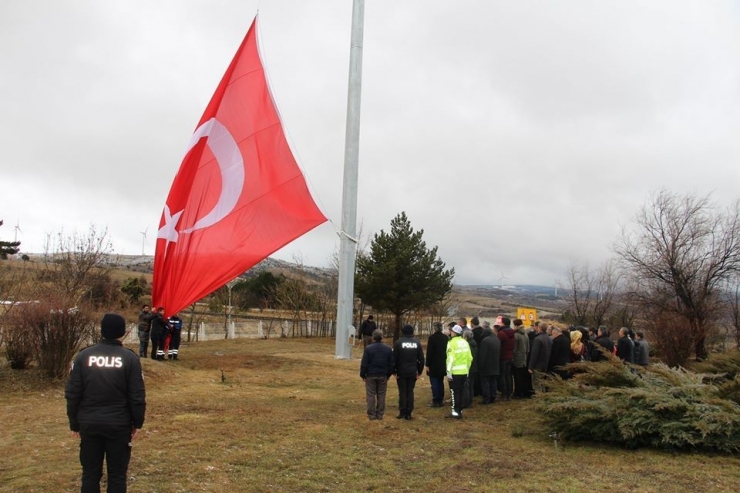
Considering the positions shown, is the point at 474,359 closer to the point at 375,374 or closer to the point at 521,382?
the point at 521,382

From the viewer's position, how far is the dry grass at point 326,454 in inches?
270

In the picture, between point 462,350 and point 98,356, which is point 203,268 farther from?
point 98,356

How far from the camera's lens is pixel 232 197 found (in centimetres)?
1247

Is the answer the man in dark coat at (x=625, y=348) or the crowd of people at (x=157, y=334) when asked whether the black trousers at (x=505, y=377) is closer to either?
the man in dark coat at (x=625, y=348)

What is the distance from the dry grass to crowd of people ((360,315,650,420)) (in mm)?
518

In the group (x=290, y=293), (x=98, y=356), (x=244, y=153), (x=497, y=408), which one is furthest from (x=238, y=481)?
(x=290, y=293)

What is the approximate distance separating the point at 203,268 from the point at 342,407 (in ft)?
12.9

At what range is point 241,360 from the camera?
19.7 metres

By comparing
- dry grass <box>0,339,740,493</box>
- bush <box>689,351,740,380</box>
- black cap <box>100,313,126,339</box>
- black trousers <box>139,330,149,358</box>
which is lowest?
dry grass <box>0,339,740,493</box>

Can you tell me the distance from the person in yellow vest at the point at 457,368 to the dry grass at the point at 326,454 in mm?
339

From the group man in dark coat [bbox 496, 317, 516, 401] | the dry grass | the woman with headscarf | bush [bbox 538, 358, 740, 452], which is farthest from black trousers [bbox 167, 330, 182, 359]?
bush [bbox 538, 358, 740, 452]

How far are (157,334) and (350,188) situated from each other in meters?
7.65

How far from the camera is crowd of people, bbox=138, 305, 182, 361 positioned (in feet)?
60.2

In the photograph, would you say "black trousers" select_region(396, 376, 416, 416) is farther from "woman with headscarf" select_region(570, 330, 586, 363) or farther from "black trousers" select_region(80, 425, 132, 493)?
"black trousers" select_region(80, 425, 132, 493)
